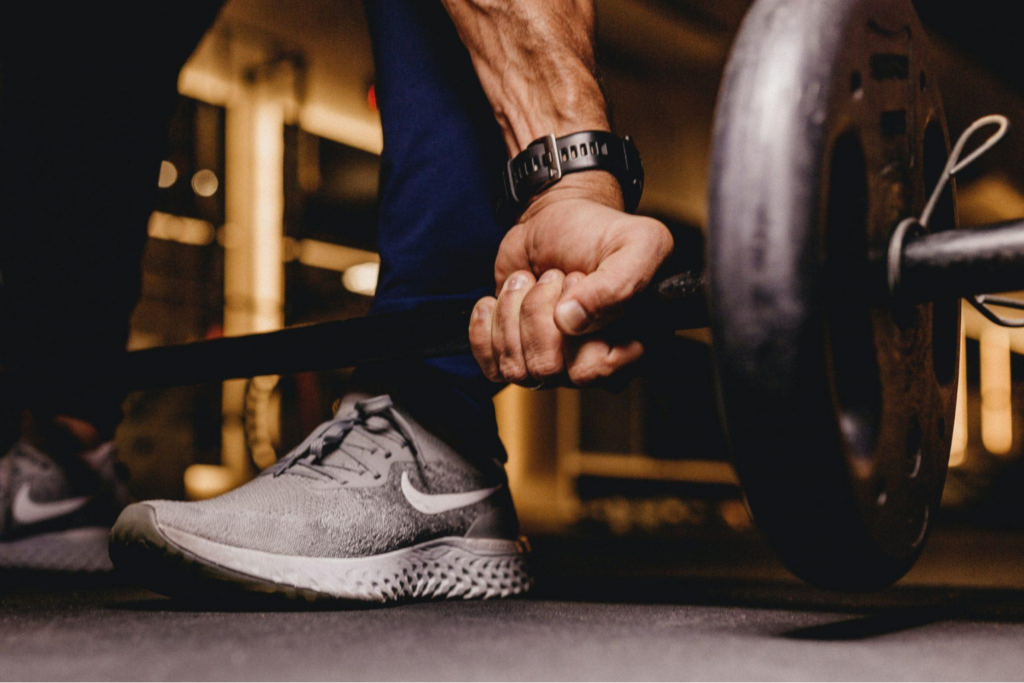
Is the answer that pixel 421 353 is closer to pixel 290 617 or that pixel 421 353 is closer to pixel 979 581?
pixel 290 617

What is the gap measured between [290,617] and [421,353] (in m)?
0.25

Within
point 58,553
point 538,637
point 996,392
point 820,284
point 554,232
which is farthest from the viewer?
point 996,392

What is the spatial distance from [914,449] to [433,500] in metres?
0.43

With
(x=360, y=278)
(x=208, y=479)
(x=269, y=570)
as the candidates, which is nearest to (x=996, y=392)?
(x=360, y=278)

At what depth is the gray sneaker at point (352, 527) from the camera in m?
0.68

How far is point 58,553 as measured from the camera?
1146mm

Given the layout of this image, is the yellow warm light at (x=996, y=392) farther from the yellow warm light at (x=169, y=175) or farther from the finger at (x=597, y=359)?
the finger at (x=597, y=359)

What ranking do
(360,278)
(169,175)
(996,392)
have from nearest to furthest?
(169,175) < (360,278) < (996,392)

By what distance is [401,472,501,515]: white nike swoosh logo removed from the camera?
0.81 metres

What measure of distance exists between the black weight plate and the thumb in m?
0.15

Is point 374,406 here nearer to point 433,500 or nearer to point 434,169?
point 433,500

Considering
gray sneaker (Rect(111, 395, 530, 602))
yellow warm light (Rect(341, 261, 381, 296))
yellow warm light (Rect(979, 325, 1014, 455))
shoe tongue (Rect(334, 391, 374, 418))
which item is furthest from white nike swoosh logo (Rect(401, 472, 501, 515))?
yellow warm light (Rect(979, 325, 1014, 455))

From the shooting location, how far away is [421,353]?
0.78 meters

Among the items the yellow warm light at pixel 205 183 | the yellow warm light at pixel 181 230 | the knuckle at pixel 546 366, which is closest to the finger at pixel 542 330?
the knuckle at pixel 546 366
